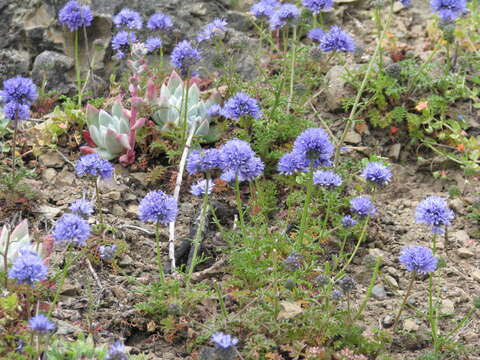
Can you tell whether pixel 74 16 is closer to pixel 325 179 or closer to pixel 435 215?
pixel 325 179

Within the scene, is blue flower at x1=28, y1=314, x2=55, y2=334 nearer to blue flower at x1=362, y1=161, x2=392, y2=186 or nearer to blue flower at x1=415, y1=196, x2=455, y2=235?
blue flower at x1=362, y1=161, x2=392, y2=186

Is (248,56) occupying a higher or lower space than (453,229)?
higher

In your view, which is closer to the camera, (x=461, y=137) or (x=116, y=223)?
(x=116, y=223)

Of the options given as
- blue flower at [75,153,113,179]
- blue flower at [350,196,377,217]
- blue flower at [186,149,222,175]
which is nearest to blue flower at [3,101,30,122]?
blue flower at [75,153,113,179]

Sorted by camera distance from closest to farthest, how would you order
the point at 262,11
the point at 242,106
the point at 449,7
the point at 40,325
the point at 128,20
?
the point at 40,325 < the point at 242,106 < the point at 449,7 < the point at 262,11 < the point at 128,20

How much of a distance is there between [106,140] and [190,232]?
1.02 meters

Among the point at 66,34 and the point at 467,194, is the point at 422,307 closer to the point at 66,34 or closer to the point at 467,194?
the point at 467,194

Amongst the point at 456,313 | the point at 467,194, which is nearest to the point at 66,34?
the point at 467,194

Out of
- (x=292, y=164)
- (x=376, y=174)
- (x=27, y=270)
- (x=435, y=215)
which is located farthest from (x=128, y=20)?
(x=435, y=215)

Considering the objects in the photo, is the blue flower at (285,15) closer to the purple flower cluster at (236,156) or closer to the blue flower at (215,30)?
the blue flower at (215,30)

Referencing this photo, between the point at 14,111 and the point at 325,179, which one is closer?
the point at 325,179

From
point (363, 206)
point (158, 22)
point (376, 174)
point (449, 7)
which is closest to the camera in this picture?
point (376, 174)

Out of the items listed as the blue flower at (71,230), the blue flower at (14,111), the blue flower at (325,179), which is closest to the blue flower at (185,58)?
the blue flower at (14,111)

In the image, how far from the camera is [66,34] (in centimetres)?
574
